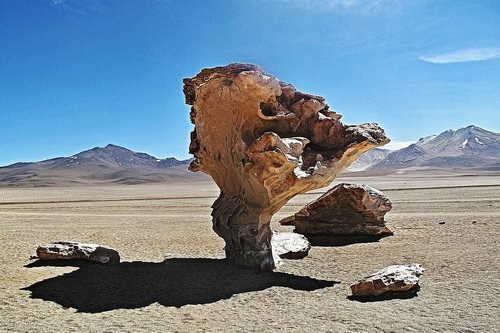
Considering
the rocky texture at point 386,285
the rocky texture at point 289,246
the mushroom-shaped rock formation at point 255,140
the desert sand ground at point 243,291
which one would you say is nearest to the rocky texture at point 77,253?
the desert sand ground at point 243,291

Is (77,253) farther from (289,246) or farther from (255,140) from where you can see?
(289,246)

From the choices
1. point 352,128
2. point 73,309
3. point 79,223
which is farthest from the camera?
point 79,223

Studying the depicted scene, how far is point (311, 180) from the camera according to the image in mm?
10750

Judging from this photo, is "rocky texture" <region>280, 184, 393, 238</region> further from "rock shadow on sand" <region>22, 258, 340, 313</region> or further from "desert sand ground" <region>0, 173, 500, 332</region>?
"rock shadow on sand" <region>22, 258, 340, 313</region>

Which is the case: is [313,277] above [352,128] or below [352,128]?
below

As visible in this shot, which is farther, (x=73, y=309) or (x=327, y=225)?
(x=327, y=225)

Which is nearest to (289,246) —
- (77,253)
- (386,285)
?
(386,285)

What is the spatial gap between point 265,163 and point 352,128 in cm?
285

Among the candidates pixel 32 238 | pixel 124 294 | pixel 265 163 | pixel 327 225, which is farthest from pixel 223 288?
pixel 32 238

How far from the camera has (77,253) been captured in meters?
11.4

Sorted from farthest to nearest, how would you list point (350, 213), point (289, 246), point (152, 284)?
point (350, 213) → point (289, 246) → point (152, 284)

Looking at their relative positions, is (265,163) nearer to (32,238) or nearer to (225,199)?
(225,199)

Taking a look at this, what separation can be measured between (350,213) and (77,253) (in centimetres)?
955

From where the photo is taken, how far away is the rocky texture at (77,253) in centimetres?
1136
